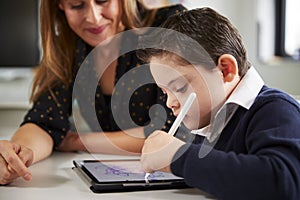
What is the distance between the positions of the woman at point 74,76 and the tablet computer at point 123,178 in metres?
0.19

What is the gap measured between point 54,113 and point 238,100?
1.99 ft

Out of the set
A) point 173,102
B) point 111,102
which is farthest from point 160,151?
point 111,102

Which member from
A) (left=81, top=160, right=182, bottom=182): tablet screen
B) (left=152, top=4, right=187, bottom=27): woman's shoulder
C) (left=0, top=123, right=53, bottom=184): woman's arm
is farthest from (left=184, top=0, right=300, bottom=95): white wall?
(left=81, top=160, right=182, bottom=182): tablet screen

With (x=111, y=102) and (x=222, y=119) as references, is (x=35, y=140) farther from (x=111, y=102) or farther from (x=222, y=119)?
(x=222, y=119)

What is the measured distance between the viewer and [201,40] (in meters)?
0.75

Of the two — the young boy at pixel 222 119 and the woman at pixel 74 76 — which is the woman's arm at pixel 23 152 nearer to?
the woman at pixel 74 76

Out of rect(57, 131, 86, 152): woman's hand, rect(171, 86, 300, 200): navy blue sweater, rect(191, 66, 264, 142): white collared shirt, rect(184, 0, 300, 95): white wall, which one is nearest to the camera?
rect(171, 86, 300, 200): navy blue sweater

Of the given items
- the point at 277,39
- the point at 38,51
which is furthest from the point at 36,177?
the point at 277,39

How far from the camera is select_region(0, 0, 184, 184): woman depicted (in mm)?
1146

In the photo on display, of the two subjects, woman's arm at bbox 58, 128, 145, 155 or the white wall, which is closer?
woman's arm at bbox 58, 128, 145, 155

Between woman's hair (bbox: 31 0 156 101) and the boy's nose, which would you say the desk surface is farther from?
woman's hair (bbox: 31 0 156 101)

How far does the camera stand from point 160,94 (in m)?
1.14

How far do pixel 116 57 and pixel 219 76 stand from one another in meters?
0.55

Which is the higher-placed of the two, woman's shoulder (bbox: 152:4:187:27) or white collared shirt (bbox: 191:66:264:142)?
woman's shoulder (bbox: 152:4:187:27)
